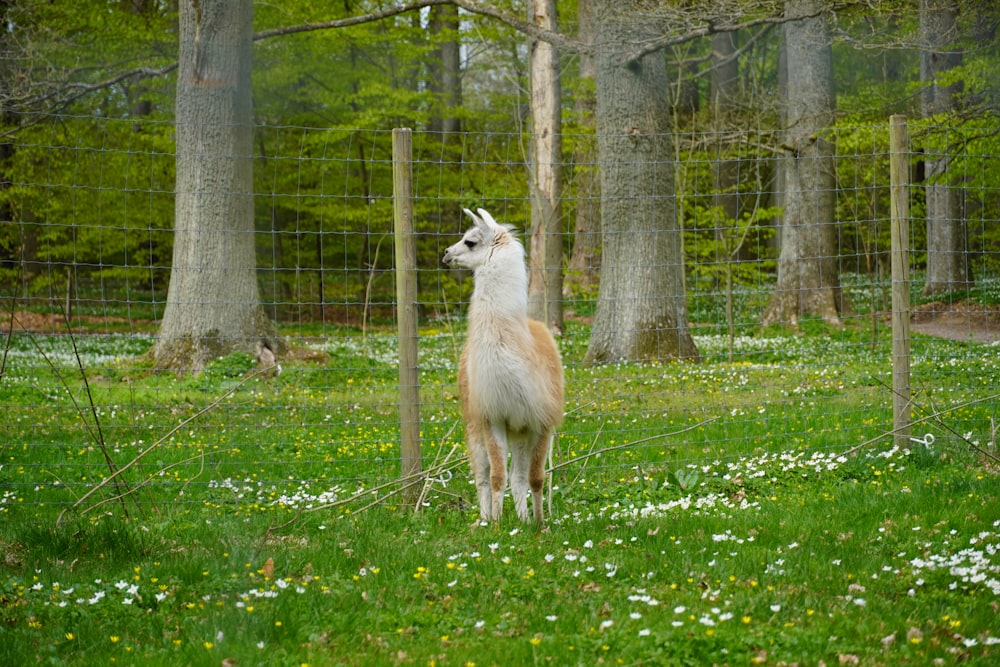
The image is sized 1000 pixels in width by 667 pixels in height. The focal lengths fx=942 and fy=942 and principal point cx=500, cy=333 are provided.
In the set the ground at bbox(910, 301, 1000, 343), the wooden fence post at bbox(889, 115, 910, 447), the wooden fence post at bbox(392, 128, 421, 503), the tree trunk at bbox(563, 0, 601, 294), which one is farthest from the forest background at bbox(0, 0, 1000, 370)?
the wooden fence post at bbox(392, 128, 421, 503)

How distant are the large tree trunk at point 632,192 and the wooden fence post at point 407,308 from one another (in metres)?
6.77

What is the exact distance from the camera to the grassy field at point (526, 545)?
4242 millimetres

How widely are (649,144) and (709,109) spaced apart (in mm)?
11245

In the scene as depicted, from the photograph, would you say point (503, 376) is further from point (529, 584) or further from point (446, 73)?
point (446, 73)

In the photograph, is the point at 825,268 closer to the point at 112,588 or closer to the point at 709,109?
the point at 709,109

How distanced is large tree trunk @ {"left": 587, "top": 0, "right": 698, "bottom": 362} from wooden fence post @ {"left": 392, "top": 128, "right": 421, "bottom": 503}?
6.77 meters

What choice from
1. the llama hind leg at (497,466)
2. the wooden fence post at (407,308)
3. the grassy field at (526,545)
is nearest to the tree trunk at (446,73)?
the grassy field at (526,545)

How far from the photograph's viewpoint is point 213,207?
1401 cm

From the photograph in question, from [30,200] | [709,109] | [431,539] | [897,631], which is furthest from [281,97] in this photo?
[897,631]

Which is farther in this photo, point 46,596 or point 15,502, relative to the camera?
point 15,502

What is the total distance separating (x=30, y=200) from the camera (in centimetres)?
2231

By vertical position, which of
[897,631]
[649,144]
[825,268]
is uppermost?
[649,144]

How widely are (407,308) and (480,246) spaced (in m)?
0.80

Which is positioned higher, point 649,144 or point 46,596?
point 649,144
